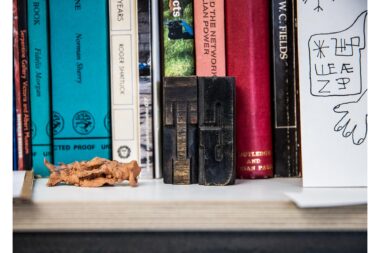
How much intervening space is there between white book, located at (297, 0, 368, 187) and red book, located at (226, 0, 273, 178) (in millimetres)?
90

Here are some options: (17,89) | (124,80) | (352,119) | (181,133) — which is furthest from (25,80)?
(352,119)

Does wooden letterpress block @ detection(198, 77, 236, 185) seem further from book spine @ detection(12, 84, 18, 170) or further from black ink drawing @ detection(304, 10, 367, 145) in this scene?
book spine @ detection(12, 84, 18, 170)

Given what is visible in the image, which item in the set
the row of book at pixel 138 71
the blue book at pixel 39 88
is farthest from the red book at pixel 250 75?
the blue book at pixel 39 88

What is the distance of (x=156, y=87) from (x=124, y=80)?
0.15 ft

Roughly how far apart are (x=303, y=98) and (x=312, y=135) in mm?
47

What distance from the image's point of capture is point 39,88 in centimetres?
79

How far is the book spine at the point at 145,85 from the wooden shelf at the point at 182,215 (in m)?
0.17

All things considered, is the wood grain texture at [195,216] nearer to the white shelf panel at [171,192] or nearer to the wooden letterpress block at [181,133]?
the white shelf panel at [171,192]

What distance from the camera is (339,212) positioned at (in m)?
0.60

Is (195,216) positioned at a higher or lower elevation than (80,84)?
lower

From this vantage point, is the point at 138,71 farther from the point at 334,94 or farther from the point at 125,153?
the point at 334,94

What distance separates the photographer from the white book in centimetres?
69

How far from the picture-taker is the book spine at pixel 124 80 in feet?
2.57
